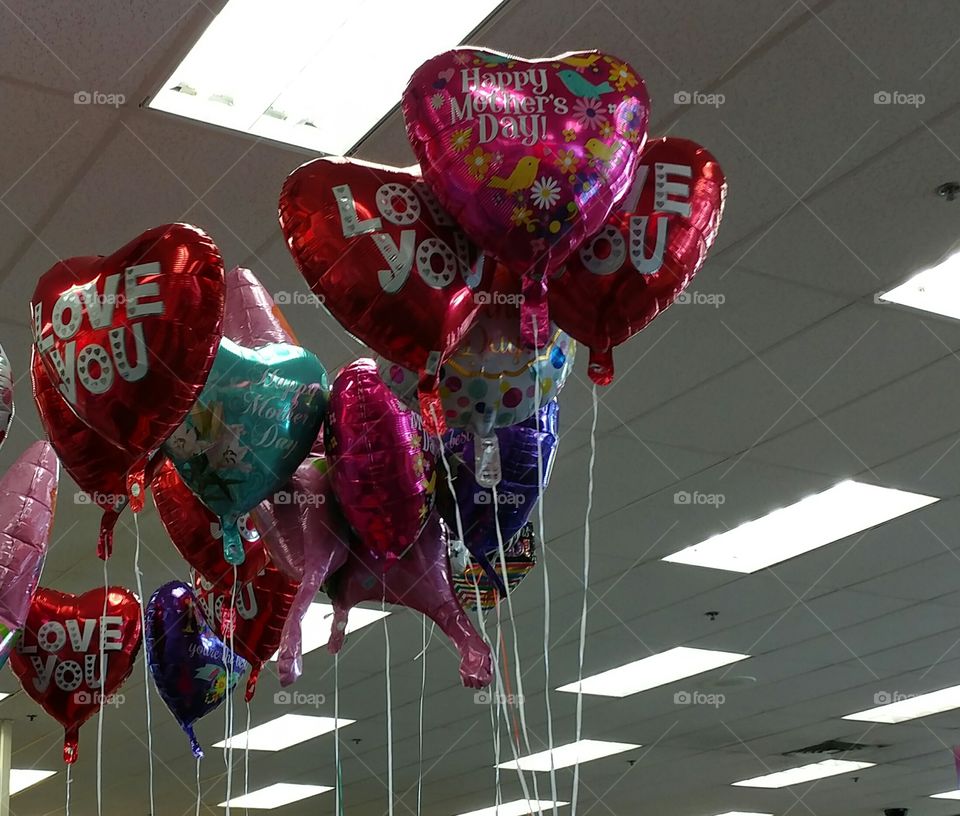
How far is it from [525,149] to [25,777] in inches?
251

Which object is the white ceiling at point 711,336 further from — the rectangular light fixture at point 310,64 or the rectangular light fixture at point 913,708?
the rectangular light fixture at point 913,708

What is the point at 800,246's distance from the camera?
218 centimetres

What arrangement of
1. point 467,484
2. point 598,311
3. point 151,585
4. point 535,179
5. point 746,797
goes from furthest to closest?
Result: point 746,797 → point 151,585 → point 467,484 → point 598,311 → point 535,179

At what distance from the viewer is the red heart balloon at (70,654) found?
6.81 ft

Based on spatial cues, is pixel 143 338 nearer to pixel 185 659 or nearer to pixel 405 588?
pixel 405 588

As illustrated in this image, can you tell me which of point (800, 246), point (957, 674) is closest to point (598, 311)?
point (800, 246)

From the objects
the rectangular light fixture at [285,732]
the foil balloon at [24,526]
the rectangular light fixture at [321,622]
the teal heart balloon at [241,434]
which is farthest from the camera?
the rectangular light fixture at [285,732]

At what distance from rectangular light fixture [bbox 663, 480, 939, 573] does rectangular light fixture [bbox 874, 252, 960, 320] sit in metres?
0.90

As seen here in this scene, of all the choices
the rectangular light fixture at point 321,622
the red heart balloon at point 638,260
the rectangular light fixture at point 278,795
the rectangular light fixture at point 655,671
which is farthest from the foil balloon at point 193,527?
the rectangular light fixture at point 278,795

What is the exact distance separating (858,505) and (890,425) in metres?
0.52

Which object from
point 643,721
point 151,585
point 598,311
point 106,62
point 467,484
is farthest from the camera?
point 643,721

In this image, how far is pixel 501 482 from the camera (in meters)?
1.56

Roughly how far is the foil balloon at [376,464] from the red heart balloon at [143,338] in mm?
272

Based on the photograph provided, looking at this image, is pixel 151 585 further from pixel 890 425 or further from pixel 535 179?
pixel 535 179
